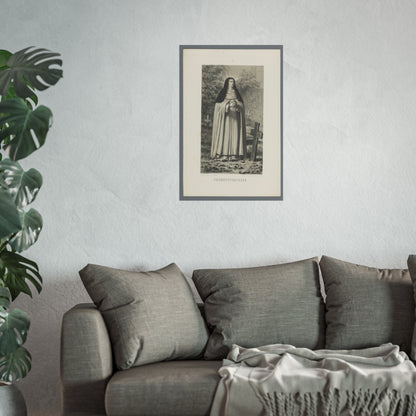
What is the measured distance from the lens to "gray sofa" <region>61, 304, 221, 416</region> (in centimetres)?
241

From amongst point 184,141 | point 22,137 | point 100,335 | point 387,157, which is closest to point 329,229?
point 387,157

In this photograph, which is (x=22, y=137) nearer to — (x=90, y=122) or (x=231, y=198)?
(x=90, y=122)

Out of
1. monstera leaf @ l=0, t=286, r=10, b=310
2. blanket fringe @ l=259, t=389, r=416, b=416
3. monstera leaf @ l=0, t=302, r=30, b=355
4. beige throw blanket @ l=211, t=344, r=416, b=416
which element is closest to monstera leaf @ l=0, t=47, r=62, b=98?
monstera leaf @ l=0, t=286, r=10, b=310

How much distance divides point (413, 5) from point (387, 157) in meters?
0.93

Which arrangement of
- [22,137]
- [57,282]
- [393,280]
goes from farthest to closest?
1. [57,282]
2. [393,280]
3. [22,137]

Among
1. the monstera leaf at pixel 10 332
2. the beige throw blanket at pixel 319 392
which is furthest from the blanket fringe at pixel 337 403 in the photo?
the monstera leaf at pixel 10 332

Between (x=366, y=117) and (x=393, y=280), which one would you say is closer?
(x=393, y=280)

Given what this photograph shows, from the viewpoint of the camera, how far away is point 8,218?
7.75 feet

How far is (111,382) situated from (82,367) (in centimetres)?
16

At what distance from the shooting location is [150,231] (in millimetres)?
3424

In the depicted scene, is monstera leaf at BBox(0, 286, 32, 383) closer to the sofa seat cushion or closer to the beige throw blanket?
the sofa seat cushion

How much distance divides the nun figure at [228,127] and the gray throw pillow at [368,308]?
95 cm

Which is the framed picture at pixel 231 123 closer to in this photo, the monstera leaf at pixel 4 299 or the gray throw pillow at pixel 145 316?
the gray throw pillow at pixel 145 316

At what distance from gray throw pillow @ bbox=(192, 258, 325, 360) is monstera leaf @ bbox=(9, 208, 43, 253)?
91 centimetres
